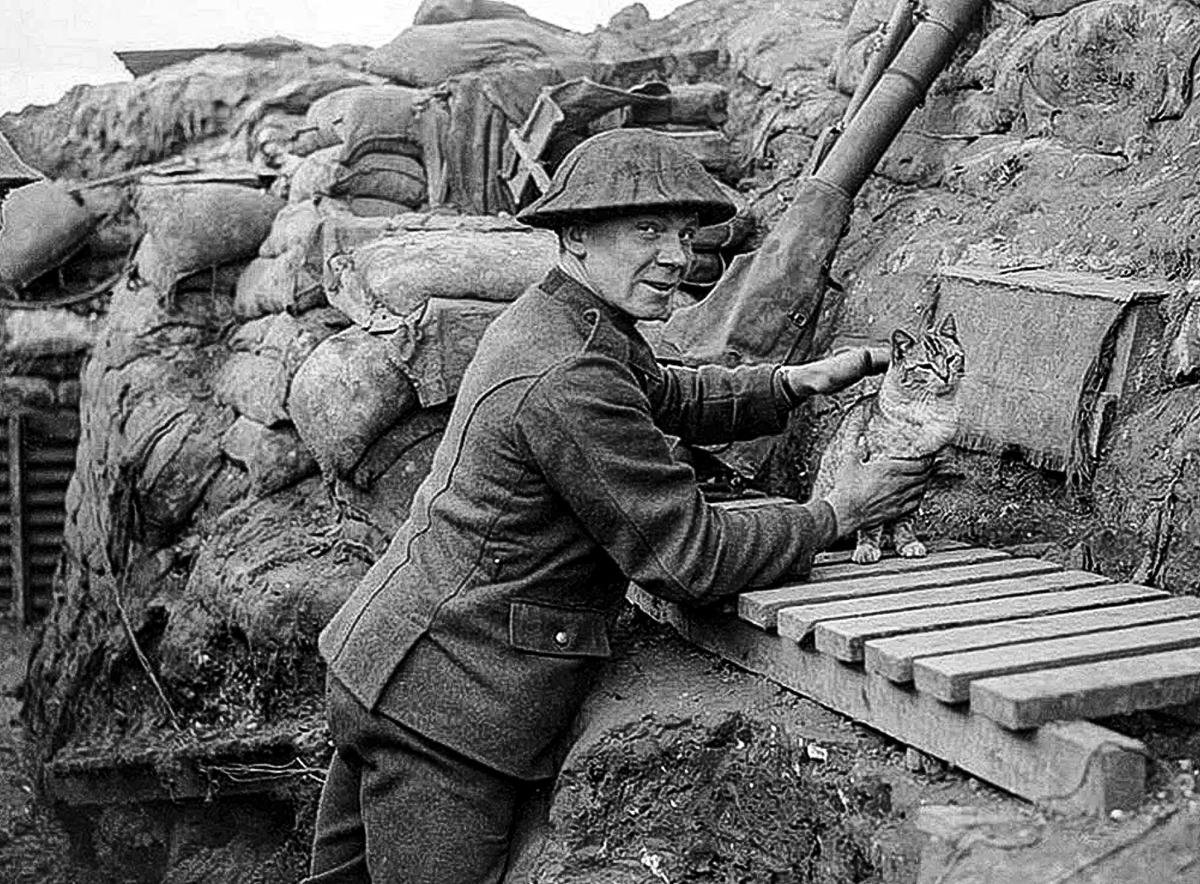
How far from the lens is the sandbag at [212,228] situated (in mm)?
10008

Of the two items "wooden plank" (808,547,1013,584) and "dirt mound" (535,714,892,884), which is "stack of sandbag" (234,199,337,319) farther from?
"dirt mound" (535,714,892,884)

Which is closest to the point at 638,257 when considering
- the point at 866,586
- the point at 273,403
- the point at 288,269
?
the point at 866,586

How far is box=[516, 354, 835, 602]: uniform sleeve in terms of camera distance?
3.71 meters

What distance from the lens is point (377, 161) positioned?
30.8 ft

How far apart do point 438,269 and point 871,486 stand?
3.24m

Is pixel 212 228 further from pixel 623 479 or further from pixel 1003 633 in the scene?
pixel 1003 633

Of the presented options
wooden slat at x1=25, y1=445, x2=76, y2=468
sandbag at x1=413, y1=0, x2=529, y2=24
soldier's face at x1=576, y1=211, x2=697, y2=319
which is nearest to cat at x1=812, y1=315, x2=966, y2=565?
soldier's face at x1=576, y1=211, x2=697, y2=319

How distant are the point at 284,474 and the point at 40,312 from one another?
15.3 feet

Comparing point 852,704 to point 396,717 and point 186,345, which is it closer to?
point 396,717

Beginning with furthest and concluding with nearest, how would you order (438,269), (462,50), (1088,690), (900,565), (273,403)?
(462,50) → (273,403) → (438,269) → (900,565) → (1088,690)

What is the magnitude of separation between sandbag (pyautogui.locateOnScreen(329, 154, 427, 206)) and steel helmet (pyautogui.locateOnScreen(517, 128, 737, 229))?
5.57 metres

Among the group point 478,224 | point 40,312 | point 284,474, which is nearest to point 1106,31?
point 478,224

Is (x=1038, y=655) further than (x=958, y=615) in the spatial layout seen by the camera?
No

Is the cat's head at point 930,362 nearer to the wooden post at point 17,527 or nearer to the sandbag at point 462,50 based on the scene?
the sandbag at point 462,50
